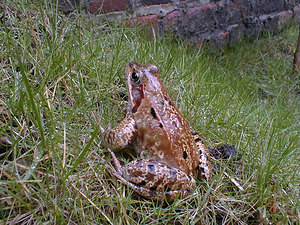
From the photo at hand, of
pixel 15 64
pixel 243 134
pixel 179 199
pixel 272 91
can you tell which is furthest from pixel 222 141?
pixel 272 91

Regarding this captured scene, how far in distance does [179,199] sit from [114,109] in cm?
89

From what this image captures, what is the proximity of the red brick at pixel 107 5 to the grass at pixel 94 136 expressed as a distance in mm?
195

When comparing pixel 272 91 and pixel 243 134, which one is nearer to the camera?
pixel 243 134

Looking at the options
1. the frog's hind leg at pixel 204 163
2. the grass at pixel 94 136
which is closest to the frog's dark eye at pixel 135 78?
the grass at pixel 94 136

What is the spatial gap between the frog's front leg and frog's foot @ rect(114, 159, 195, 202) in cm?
17

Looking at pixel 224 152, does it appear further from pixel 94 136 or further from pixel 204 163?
pixel 94 136

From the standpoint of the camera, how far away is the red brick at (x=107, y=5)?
2758mm

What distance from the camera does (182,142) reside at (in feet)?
5.28

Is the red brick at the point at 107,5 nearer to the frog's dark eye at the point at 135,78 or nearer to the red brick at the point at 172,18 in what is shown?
the red brick at the point at 172,18

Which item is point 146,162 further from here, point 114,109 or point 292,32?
point 292,32

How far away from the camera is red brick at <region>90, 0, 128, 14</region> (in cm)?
276

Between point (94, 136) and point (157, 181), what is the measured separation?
0.53m

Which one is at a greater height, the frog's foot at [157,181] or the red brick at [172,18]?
the red brick at [172,18]

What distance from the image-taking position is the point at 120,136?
1.62 m
